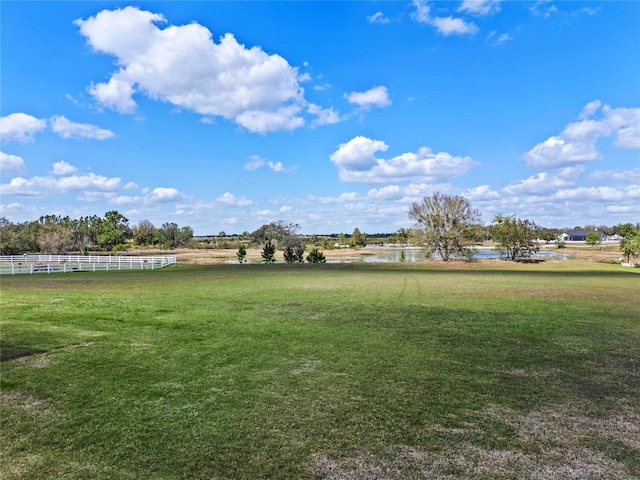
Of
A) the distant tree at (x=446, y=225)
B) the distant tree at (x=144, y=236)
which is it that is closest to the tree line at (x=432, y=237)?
the distant tree at (x=446, y=225)

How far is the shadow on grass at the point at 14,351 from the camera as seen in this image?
6.95 meters

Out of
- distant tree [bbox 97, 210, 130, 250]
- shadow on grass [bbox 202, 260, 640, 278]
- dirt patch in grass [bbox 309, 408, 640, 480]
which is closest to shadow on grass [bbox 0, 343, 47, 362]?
dirt patch in grass [bbox 309, 408, 640, 480]

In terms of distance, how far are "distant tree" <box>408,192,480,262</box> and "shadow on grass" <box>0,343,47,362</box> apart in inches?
1803

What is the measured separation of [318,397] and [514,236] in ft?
173

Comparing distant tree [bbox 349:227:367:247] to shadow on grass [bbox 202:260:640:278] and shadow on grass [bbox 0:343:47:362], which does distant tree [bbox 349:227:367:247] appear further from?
shadow on grass [bbox 0:343:47:362]

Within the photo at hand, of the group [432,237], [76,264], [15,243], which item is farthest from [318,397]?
[15,243]

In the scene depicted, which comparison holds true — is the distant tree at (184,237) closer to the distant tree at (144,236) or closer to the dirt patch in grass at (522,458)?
the distant tree at (144,236)

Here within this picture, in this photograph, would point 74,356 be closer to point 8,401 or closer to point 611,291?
point 8,401

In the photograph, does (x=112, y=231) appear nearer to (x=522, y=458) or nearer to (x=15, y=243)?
(x=15, y=243)

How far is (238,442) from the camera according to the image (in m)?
4.05

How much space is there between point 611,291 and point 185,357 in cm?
1834

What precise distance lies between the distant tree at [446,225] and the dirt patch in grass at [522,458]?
4599 cm

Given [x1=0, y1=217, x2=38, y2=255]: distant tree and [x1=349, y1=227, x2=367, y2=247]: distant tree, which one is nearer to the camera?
[x1=0, y1=217, x2=38, y2=255]: distant tree

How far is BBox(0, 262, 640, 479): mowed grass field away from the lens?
3705mm
